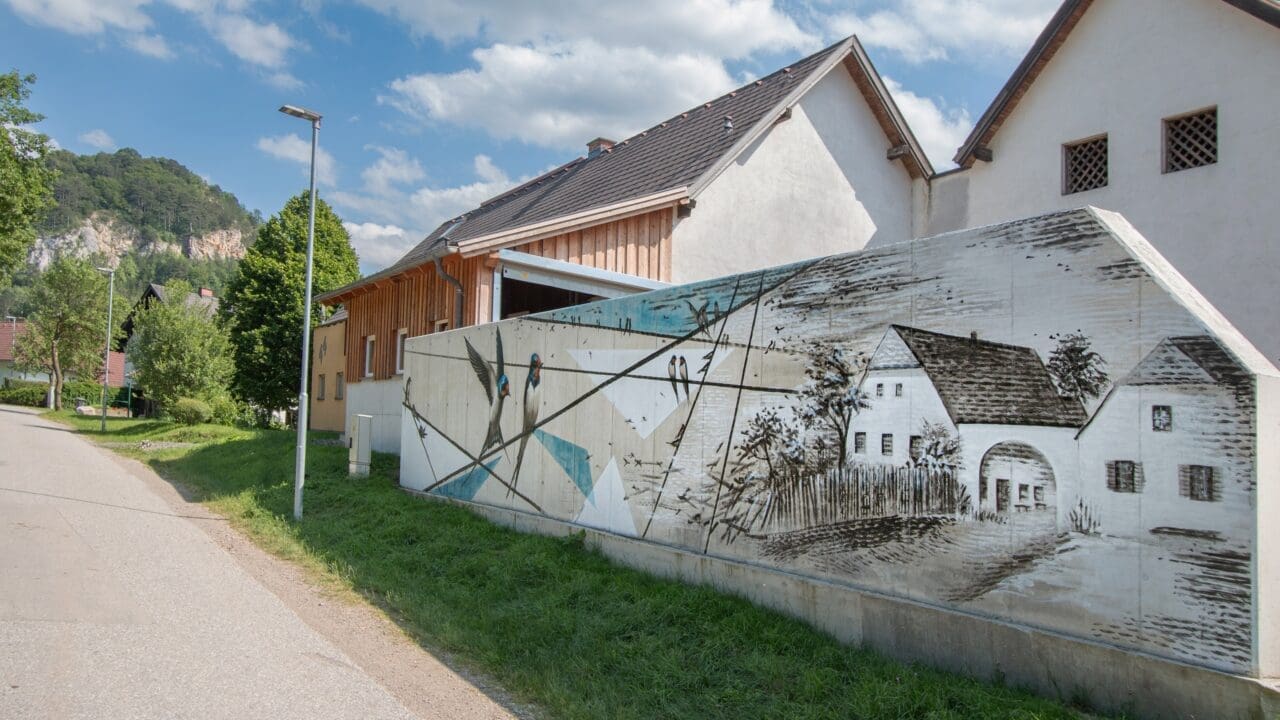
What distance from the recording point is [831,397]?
22.1ft

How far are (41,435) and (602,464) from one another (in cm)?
2840

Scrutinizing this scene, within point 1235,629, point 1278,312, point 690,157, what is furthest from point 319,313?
point 1235,629

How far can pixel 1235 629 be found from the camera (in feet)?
14.2

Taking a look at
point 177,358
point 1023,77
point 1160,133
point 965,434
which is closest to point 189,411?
point 177,358

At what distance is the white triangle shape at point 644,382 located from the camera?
8.27 meters

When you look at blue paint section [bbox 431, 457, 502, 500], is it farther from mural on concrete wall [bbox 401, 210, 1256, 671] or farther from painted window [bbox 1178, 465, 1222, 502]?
painted window [bbox 1178, 465, 1222, 502]

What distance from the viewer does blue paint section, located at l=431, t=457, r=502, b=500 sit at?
11957 millimetres

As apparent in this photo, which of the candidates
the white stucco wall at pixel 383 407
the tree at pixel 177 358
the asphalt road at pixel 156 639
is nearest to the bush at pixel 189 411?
the tree at pixel 177 358

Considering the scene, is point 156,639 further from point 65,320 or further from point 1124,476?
point 65,320

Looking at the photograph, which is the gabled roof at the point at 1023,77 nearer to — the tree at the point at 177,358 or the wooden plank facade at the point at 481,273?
the wooden plank facade at the point at 481,273

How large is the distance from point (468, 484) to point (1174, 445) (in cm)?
948

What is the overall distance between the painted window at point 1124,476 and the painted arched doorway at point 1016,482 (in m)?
0.33

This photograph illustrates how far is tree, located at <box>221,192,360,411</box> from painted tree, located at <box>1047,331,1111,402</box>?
34547 mm

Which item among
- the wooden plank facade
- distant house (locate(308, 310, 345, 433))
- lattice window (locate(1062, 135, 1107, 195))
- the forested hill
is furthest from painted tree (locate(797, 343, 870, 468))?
the forested hill
